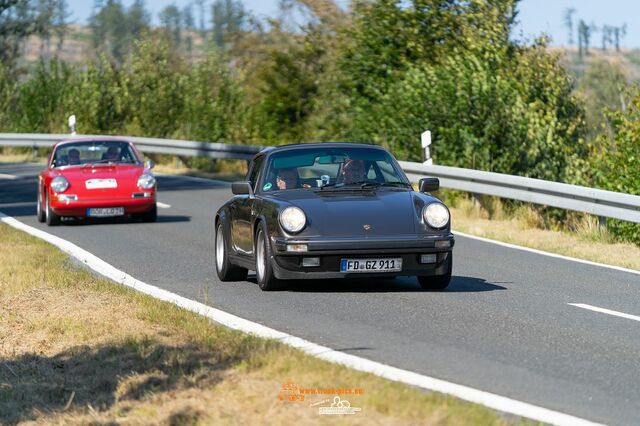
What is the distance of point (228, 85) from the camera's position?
123ft

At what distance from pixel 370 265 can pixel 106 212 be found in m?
9.65

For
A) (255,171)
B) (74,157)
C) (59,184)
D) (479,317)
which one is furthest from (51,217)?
(479,317)

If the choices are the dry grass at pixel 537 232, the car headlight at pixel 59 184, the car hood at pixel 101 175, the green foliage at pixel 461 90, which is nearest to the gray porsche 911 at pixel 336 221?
the dry grass at pixel 537 232

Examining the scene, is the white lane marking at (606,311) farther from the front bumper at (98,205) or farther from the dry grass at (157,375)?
the front bumper at (98,205)

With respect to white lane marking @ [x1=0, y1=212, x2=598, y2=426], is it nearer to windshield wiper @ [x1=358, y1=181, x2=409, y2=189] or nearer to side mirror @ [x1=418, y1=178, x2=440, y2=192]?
windshield wiper @ [x1=358, y1=181, x2=409, y2=189]

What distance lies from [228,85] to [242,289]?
25.9 metres

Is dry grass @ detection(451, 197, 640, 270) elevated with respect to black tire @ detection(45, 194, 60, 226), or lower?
lower

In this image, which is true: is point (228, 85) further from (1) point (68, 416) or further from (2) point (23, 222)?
(1) point (68, 416)

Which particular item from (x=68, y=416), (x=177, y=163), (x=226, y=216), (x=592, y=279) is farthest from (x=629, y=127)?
(x=177, y=163)

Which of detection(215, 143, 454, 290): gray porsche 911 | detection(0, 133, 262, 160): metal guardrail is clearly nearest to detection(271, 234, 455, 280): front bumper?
detection(215, 143, 454, 290): gray porsche 911

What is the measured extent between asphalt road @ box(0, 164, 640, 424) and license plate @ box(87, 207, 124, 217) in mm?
2873

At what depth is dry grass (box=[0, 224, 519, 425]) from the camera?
641 centimetres

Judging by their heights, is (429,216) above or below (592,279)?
above

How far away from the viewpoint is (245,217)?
12.6 m
